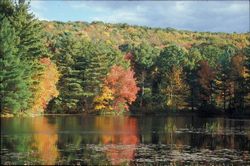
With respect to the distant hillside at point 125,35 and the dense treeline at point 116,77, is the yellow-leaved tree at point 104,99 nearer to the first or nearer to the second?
the dense treeline at point 116,77

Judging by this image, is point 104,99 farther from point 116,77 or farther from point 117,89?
point 116,77

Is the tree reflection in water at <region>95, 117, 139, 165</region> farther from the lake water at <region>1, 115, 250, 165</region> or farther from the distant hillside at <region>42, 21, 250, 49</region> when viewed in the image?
the distant hillside at <region>42, 21, 250, 49</region>

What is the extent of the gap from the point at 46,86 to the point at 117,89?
56.4 ft

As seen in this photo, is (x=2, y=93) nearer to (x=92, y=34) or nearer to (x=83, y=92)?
(x=83, y=92)

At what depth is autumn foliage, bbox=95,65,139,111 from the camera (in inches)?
3524

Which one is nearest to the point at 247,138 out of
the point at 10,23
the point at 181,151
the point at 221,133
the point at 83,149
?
the point at 221,133

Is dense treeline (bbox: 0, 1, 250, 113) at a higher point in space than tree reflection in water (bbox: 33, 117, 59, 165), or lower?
higher

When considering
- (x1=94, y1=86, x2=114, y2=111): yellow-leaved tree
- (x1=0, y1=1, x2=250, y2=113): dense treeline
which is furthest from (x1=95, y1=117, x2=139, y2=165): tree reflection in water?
(x1=94, y1=86, x2=114, y2=111): yellow-leaved tree

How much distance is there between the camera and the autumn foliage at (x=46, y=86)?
73.8 meters

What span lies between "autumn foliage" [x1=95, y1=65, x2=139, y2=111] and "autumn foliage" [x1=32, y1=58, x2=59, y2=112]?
1097 cm

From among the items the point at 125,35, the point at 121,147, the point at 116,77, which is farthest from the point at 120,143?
the point at 125,35

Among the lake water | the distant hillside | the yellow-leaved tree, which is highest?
the distant hillside

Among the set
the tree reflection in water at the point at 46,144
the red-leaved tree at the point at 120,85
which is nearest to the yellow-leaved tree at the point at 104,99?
the red-leaved tree at the point at 120,85

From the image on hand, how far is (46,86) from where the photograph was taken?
7719cm
